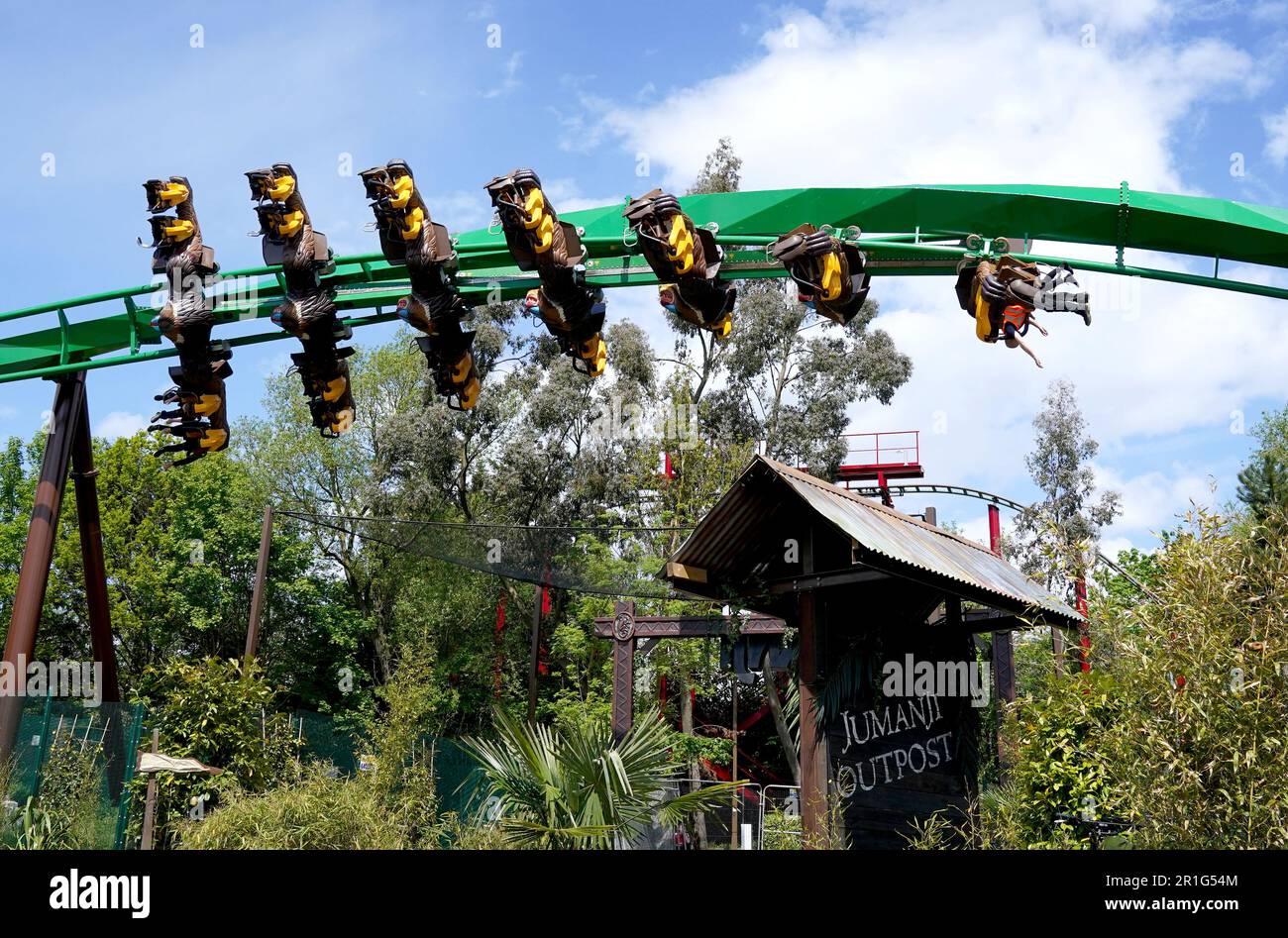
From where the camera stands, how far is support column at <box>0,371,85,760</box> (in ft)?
29.3

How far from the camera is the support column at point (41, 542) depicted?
895cm

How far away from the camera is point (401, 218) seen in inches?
294

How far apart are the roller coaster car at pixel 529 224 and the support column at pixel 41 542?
15.2 ft

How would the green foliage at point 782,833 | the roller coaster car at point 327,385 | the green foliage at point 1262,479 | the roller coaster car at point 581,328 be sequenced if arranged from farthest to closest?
1. the green foliage at point 1262,479
2. the green foliage at point 782,833
3. the roller coaster car at point 327,385
4. the roller coaster car at point 581,328

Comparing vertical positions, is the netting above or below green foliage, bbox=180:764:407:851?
above

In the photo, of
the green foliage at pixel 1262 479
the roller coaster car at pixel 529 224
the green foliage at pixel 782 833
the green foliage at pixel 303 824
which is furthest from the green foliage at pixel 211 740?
the green foliage at pixel 1262 479

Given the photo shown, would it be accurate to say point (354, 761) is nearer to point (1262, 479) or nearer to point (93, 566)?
point (93, 566)

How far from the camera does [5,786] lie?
1035 cm

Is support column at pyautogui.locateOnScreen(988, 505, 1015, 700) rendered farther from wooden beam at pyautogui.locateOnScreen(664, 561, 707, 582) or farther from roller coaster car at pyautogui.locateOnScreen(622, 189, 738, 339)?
roller coaster car at pyautogui.locateOnScreen(622, 189, 738, 339)

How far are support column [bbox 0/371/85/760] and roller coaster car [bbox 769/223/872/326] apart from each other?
6.02m

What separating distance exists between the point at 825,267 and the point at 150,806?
9468mm

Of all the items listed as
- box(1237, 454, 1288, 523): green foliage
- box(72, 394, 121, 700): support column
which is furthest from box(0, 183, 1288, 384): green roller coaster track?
box(1237, 454, 1288, 523): green foliage

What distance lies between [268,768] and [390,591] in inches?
993

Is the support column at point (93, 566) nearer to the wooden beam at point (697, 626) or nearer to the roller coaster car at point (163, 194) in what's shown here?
the roller coaster car at point (163, 194)
